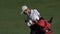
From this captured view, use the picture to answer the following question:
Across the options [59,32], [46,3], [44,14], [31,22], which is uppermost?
[46,3]

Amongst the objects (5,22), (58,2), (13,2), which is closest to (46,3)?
(58,2)

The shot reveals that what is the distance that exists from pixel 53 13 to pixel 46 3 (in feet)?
6.35

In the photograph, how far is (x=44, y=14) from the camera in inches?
446

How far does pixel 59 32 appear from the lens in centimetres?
912

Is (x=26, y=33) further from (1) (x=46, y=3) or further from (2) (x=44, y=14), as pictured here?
(1) (x=46, y=3)

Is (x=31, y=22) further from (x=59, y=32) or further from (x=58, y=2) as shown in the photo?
(x=58, y=2)

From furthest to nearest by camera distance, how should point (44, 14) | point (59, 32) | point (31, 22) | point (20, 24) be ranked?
point (44, 14)
point (20, 24)
point (59, 32)
point (31, 22)

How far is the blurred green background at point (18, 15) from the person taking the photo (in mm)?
9636

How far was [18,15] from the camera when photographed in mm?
11328

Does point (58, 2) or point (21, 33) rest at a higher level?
point (58, 2)

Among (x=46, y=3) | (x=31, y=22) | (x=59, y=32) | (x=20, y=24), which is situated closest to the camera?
(x=31, y=22)

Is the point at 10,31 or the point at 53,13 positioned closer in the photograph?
the point at 10,31

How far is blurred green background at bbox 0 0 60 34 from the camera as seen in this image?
964cm

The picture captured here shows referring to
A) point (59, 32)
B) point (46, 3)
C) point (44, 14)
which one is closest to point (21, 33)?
point (59, 32)
